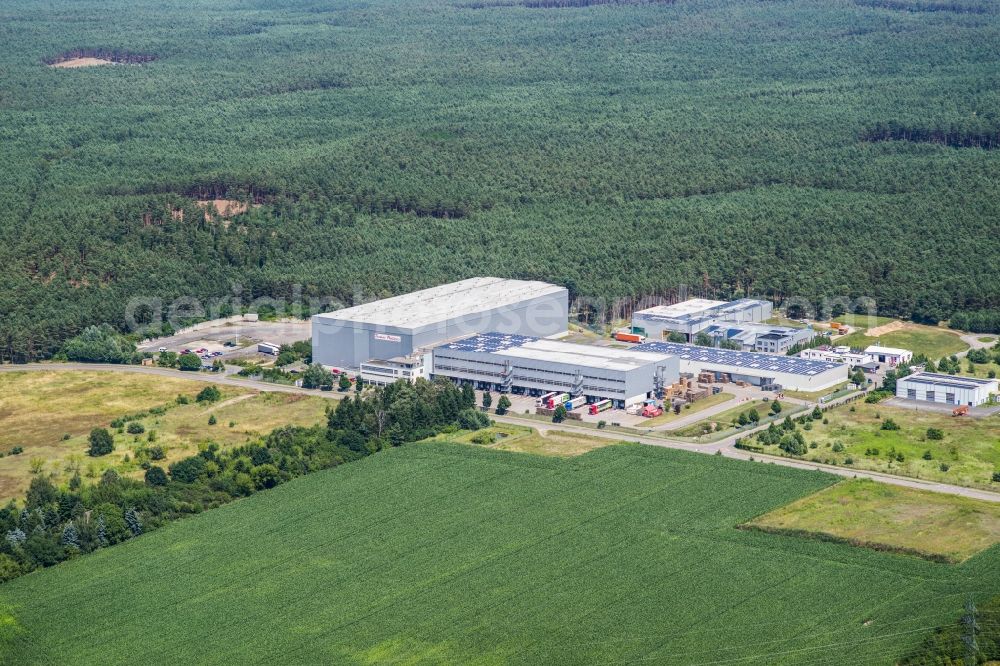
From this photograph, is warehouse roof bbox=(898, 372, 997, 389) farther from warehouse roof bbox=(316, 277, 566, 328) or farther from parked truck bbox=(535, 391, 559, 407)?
warehouse roof bbox=(316, 277, 566, 328)

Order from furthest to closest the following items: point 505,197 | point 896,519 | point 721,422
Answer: point 505,197, point 721,422, point 896,519

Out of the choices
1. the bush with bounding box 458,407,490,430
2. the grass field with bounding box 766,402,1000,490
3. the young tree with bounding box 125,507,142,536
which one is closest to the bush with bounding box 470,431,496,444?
the bush with bounding box 458,407,490,430

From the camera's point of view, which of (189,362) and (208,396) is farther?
(189,362)

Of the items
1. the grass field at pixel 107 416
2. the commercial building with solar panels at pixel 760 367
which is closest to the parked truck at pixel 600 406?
the commercial building with solar panels at pixel 760 367

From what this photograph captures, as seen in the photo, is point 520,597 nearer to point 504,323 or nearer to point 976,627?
point 976,627

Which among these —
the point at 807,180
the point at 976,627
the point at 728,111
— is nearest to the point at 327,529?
the point at 976,627

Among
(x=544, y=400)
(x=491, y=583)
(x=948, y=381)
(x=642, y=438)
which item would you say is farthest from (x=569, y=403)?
(x=491, y=583)

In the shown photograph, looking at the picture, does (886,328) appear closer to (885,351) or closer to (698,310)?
(885,351)

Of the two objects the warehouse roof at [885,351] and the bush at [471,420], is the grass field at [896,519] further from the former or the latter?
the warehouse roof at [885,351]
